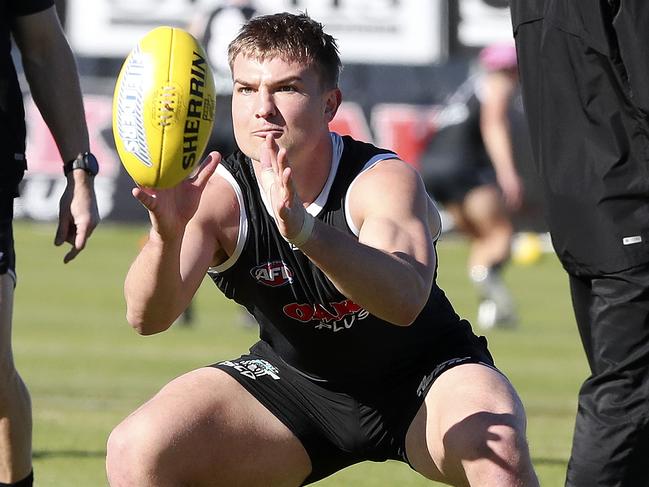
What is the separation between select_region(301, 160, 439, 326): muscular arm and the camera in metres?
3.76

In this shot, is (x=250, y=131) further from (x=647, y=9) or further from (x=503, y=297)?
(x=503, y=297)

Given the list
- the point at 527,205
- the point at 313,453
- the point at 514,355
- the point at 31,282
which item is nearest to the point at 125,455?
the point at 313,453

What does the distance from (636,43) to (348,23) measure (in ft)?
55.6

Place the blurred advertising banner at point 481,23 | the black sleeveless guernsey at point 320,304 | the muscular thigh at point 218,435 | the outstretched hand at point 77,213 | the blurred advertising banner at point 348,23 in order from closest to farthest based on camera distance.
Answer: the muscular thigh at point 218,435
the black sleeveless guernsey at point 320,304
the outstretched hand at point 77,213
the blurred advertising banner at point 481,23
the blurred advertising banner at point 348,23

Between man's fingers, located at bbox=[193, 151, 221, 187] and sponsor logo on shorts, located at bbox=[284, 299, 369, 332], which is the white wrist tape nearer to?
man's fingers, located at bbox=[193, 151, 221, 187]

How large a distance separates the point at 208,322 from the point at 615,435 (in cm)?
810

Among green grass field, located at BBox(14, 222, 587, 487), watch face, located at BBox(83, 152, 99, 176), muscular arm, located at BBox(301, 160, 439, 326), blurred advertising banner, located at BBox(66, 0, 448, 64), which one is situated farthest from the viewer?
blurred advertising banner, located at BBox(66, 0, 448, 64)

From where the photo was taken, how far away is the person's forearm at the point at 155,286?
158 inches

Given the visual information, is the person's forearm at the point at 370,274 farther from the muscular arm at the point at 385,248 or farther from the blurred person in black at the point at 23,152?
the blurred person in black at the point at 23,152

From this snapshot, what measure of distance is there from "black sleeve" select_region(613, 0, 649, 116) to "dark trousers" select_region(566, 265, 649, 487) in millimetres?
497

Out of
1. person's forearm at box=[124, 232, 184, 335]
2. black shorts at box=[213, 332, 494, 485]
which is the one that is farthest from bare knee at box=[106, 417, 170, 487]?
black shorts at box=[213, 332, 494, 485]

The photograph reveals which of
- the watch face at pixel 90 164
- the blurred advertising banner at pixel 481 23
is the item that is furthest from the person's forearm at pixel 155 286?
the blurred advertising banner at pixel 481 23

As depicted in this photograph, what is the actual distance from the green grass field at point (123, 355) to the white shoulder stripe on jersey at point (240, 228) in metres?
1.73

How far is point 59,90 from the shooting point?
17.0 feet
